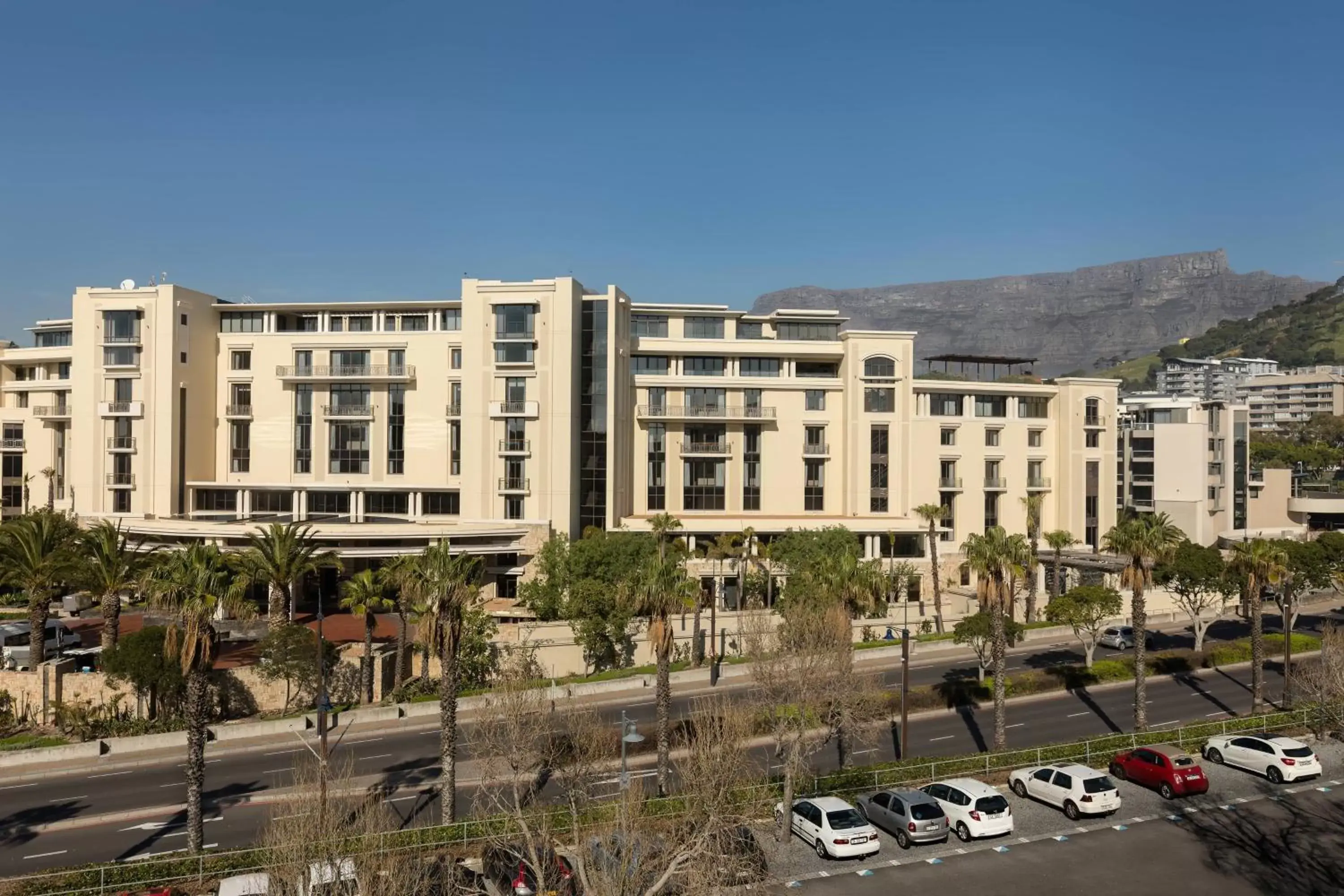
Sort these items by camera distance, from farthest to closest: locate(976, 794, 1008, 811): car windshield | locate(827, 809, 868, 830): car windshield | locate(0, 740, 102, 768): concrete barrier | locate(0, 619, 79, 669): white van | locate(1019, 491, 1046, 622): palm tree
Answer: locate(1019, 491, 1046, 622): palm tree
locate(0, 619, 79, 669): white van
locate(0, 740, 102, 768): concrete barrier
locate(976, 794, 1008, 811): car windshield
locate(827, 809, 868, 830): car windshield

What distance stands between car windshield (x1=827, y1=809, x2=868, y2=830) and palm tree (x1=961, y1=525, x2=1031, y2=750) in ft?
37.8

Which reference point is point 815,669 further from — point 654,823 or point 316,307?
point 316,307

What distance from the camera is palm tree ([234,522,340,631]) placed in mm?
55812

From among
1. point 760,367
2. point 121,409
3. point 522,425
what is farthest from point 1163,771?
point 121,409

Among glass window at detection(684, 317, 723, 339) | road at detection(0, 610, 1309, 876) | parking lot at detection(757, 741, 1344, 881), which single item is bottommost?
road at detection(0, 610, 1309, 876)

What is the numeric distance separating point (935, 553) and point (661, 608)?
128ft

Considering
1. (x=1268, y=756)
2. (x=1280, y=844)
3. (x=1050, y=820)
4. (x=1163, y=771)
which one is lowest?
(x=1050, y=820)

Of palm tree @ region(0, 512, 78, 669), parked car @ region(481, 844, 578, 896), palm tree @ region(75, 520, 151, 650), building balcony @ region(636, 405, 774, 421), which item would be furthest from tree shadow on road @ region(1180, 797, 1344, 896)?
building balcony @ region(636, 405, 774, 421)

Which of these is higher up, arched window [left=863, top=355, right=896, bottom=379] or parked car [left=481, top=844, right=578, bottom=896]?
arched window [left=863, top=355, right=896, bottom=379]

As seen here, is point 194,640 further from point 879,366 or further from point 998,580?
point 879,366

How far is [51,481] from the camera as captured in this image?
3452 inches

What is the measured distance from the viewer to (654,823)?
28516mm

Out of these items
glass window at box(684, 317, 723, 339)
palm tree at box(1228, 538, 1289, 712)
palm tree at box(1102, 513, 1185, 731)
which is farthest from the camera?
glass window at box(684, 317, 723, 339)

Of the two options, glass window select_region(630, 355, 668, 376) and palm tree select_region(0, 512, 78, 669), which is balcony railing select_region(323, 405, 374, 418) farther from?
palm tree select_region(0, 512, 78, 669)
